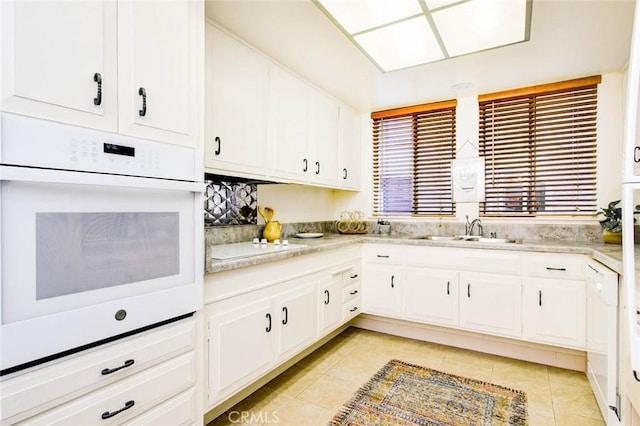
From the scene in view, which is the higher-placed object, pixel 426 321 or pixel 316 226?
pixel 316 226

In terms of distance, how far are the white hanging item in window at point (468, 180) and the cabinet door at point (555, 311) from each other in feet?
2.86

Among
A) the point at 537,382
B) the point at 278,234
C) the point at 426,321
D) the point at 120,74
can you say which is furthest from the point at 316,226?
the point at 120,74

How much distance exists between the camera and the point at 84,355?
1.12m

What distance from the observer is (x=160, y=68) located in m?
1.34

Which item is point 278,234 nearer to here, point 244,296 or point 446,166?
point 244,296

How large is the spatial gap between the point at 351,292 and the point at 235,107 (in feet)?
5.94

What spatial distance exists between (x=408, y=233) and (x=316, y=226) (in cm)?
97

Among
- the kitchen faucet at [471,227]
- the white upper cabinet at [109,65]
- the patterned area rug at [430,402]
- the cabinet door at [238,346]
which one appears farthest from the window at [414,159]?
the white upper cabinet at [109,65]

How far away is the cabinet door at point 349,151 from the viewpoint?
341 cm

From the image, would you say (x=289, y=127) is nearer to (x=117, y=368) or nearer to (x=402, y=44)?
(x=402, y=44)

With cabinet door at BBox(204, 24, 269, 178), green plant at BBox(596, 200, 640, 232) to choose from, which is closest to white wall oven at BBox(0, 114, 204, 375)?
cabinet door at BBox(204, 24, 269, 178)

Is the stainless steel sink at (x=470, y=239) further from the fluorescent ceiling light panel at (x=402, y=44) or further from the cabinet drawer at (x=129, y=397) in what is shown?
the cabinet drawer at (x=129, y=397)

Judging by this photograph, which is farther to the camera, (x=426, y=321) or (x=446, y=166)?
(x=446, y=166)

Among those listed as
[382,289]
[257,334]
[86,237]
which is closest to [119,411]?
[86,237]
